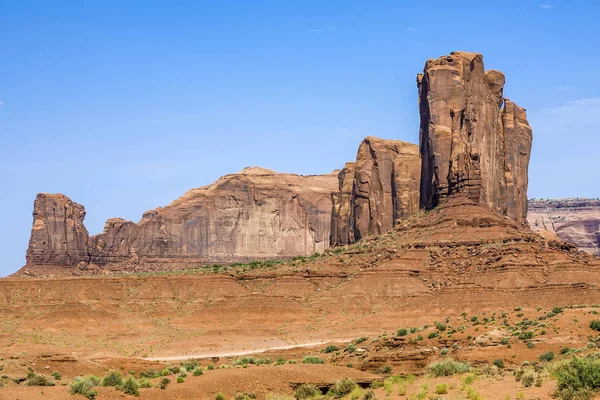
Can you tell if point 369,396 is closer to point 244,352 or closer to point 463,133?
point 244,352

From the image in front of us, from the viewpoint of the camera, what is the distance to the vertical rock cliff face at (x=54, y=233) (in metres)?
160

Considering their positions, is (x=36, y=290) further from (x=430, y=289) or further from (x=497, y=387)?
(x=497, y=387)

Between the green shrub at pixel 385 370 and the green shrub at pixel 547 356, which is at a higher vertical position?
the green shrub at pixel 547 356

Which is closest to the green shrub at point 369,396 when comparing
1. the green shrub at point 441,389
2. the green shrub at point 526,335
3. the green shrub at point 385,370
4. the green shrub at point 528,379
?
the green shrub at point 441,389

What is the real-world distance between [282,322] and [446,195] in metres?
21.3

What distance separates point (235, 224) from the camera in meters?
189

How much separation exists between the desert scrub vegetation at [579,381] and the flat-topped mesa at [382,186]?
80691 mm

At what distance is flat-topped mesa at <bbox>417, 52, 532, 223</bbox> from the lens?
343ft

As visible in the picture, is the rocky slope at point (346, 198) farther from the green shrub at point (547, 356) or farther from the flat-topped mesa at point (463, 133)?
the green shrub at point (547, 356)

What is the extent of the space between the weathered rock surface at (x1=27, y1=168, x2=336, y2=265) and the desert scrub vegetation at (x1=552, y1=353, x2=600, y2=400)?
461ft

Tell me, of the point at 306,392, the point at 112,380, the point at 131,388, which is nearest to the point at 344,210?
the point at 112,380

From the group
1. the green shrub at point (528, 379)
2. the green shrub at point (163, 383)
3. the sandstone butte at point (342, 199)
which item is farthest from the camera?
the sandstone butte at point (342, 199)

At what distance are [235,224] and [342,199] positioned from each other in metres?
57.1

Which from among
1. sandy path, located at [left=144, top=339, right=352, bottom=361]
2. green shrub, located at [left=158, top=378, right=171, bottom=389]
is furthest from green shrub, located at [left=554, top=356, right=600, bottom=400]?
sandy path, located at [left=144, top=339, right=352, bottom=361]
